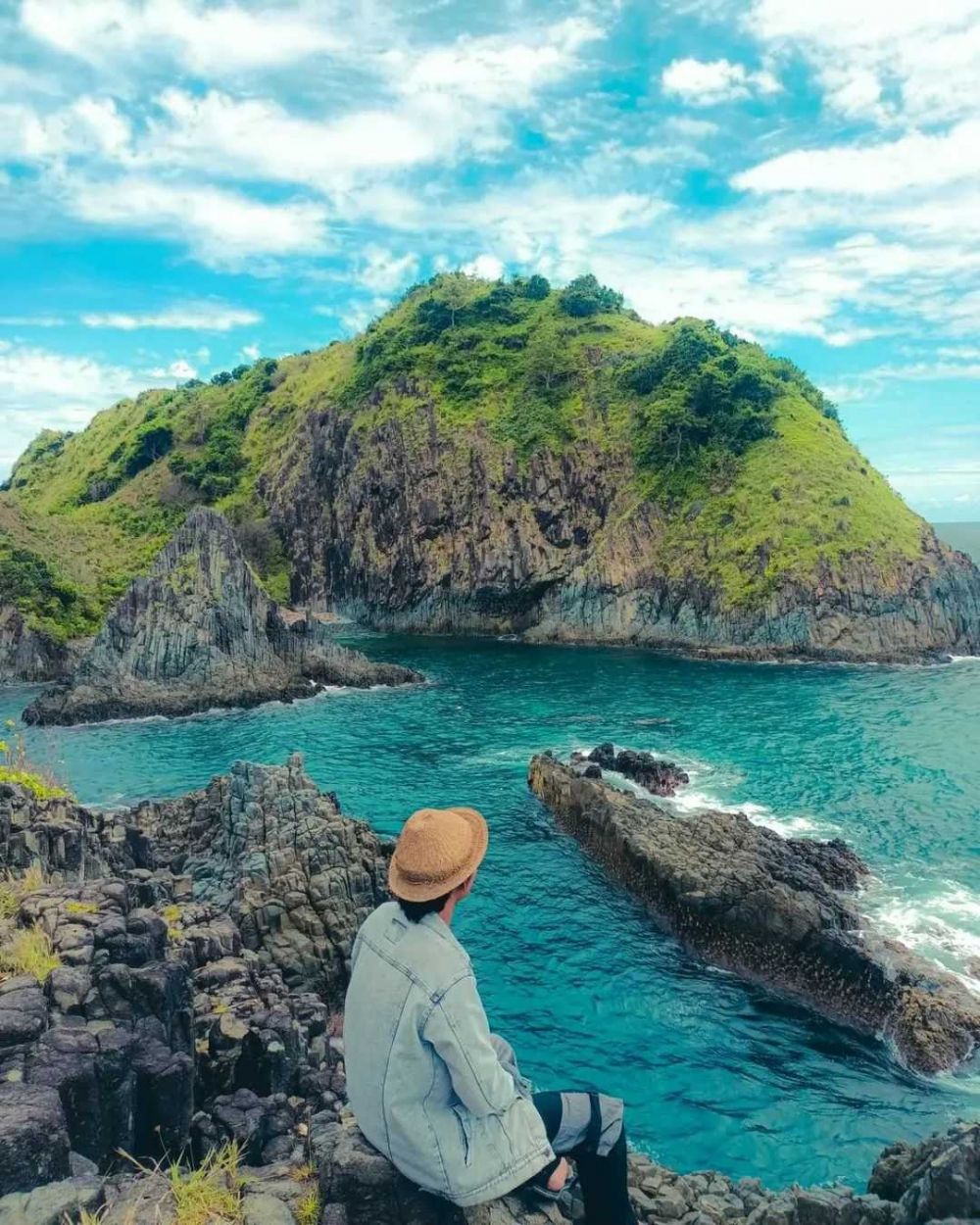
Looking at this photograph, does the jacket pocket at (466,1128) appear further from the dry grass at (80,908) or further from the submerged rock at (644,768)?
the submerged rock at (644,768)

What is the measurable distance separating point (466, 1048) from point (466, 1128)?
70 centimetres

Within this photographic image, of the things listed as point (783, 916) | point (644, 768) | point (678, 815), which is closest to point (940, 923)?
point (783, 916)

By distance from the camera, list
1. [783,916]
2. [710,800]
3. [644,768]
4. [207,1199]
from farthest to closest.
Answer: [644,768], [710,800], [783,916], [207,1199]

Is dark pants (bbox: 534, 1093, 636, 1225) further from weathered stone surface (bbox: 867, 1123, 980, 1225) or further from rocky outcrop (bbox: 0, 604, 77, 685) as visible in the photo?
rocky outcrop (bbox: 0, 604, 77, 685)

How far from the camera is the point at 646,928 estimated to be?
27578 mm

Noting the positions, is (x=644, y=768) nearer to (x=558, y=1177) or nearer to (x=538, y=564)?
(x=558, y=1177)

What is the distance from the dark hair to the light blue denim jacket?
59 mm

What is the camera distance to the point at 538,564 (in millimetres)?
95188

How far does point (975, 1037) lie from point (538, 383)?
95494 mm

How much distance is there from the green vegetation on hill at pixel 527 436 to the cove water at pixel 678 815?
16567mm

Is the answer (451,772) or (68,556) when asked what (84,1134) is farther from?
(68,556)

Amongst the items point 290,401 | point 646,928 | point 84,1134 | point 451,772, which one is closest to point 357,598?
point 290,401

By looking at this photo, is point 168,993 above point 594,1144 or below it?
below

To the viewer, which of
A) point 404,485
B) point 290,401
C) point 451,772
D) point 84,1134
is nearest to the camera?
point 84,1134
